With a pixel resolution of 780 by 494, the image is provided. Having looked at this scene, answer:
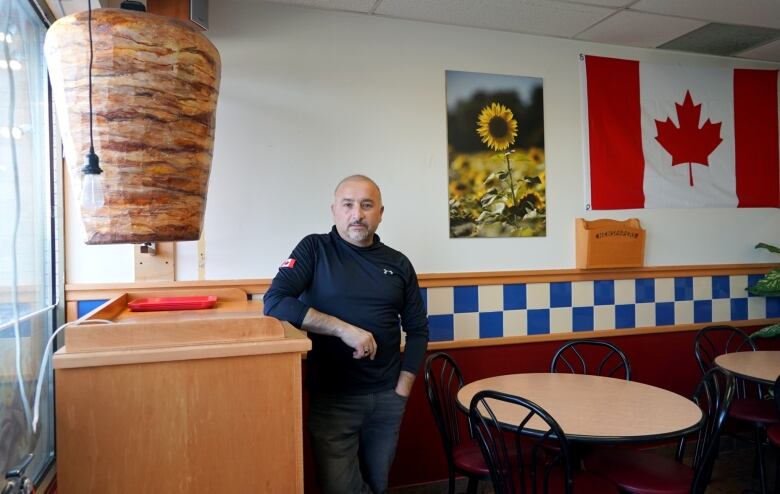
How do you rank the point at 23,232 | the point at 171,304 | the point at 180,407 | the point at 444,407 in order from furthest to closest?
the point at 444,407 → the point at 171,304 → the point at 23,232 → the point at 180,407

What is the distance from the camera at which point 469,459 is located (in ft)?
6.54

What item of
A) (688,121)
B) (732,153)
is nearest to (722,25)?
(688,121)

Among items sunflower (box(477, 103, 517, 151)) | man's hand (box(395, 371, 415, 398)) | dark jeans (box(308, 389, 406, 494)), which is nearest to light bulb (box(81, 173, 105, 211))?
dark jeans (box(308, 389, 406, 494))

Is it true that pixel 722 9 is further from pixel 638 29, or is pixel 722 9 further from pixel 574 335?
pixel 574 335

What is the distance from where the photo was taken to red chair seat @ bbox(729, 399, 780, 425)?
2.52 m

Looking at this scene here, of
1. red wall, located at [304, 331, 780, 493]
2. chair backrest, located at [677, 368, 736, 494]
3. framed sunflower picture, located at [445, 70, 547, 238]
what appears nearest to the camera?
chair backrest, located at [677, 368, 736, 494]

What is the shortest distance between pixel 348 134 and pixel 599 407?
5.45ft

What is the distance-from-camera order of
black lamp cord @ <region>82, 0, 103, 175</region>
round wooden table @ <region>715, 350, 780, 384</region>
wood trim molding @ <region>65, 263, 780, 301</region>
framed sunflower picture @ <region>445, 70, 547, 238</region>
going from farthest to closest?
framed sunflower picture @ <region>445, 70, 547, 238</region> → round wooden table @ <region>715, 350, 780, 384</region> → wood trim molding @ <region>65, 263, 780, 301</region> → black lamp cord @ <region>82, 0, 103, 175</region>

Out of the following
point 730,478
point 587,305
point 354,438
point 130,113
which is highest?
point 130,113

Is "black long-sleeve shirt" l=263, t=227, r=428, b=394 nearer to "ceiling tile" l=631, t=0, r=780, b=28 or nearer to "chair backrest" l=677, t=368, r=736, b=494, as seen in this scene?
"chair backrest" l=677, t=368, r=736, b=494

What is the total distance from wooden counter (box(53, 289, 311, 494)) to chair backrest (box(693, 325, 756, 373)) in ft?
9.25

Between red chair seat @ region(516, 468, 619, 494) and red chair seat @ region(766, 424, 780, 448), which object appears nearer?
red chair seat @ region(516, 468, 619, 494)

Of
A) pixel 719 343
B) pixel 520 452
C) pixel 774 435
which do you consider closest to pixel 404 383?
pixel 520 452

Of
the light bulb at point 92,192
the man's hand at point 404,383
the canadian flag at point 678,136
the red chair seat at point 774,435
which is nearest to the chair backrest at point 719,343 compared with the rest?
the red chair seat at point 774,435
